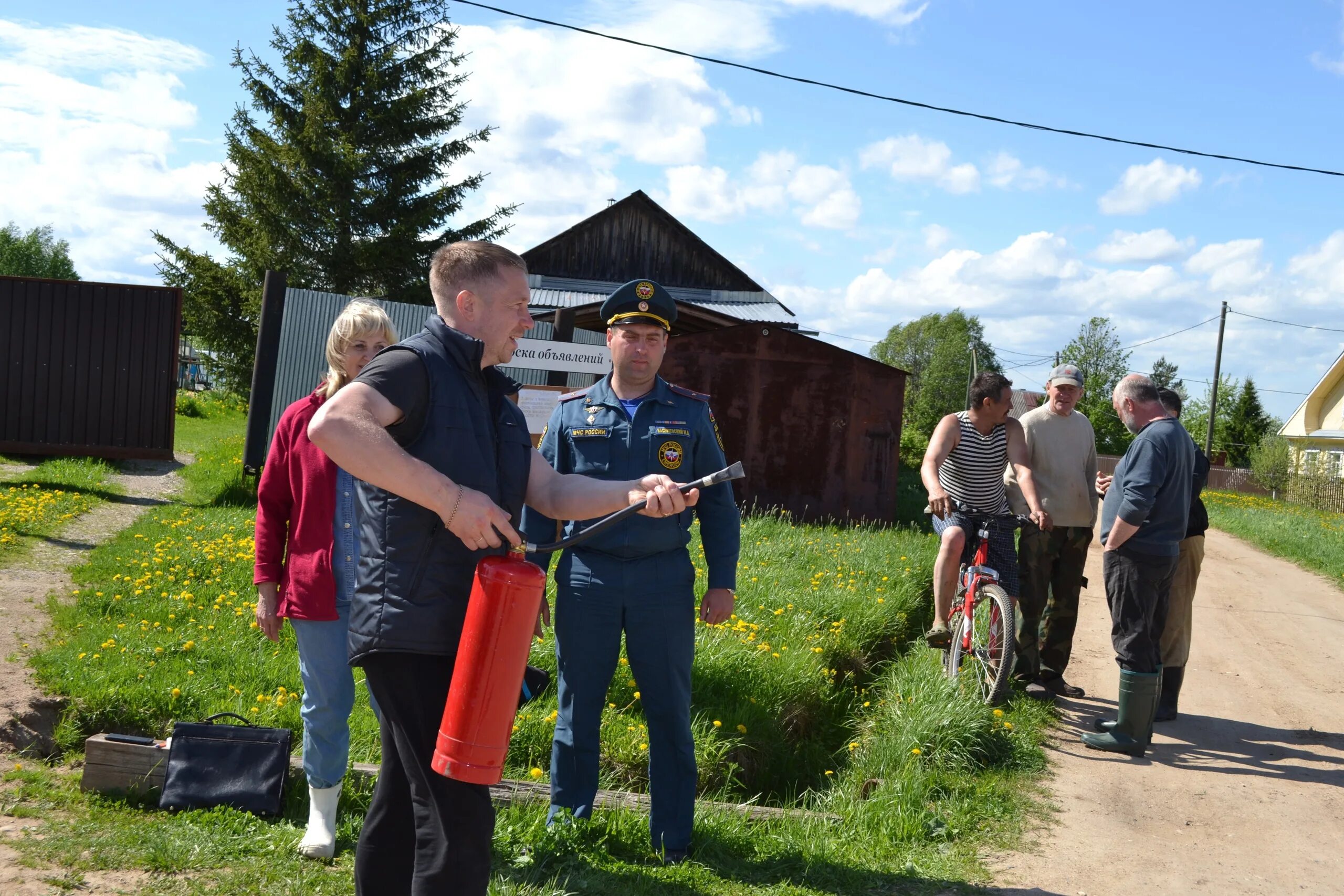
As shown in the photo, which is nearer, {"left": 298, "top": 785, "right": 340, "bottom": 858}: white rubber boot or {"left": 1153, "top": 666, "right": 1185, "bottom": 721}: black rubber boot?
{"left": 298, "top": 785, "right": 340, "bottom": 858}: white rubber boot

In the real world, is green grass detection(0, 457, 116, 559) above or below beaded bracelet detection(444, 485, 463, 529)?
below

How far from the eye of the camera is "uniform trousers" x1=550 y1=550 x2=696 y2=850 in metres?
3.97

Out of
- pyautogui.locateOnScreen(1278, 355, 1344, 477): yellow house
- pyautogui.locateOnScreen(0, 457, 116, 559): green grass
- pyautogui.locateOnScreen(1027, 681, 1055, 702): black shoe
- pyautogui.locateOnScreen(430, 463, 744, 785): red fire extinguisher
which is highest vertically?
pyautogui.locateOnScreen(1278, 355, 1344, 477): yellow house

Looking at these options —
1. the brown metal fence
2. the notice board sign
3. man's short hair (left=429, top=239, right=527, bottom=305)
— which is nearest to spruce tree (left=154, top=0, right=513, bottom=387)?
the notice board sign

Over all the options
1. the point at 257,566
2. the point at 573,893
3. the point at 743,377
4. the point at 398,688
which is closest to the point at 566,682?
the point at 573,893

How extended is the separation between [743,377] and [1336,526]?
56.3ft

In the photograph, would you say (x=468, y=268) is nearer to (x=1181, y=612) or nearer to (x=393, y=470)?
(x=393, y=470)

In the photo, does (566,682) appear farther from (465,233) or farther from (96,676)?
(465,233)

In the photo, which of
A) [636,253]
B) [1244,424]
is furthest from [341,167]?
[1244,424]

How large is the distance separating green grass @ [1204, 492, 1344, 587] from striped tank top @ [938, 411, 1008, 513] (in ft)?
31.8

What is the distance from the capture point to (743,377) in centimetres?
1459

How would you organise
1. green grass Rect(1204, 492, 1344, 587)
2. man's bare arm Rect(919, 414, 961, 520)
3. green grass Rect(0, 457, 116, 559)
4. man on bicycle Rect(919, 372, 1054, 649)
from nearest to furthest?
man's bare arm Rect(919, 414, 961, 520) → man on bicycle Rect(919, 372, 1054, 649) → green grass Rect(0, 457, 116, 559) → green grass Rect(1204, 492, 1344, 587)

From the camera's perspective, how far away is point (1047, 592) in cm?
693

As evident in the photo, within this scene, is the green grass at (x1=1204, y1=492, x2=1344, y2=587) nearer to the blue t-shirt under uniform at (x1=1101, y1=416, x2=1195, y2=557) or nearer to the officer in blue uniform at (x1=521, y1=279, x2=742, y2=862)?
the blue t-shirt under uniform at (x1=1101, y1=416, x2=1195, y2=557)
